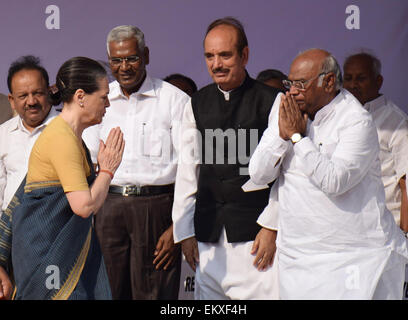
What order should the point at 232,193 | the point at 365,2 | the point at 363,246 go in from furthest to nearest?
the point at 365,2 < the point at 232,193 < the point at 363,246

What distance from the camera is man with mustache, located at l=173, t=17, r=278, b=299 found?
4078 mm

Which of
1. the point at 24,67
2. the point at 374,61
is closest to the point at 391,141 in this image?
the point at 374,61

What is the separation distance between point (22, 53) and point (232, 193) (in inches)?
84.5

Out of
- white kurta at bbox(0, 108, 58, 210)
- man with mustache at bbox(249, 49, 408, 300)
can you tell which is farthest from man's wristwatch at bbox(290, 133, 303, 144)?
white kurta at bbox(0, 108, 58, 210)

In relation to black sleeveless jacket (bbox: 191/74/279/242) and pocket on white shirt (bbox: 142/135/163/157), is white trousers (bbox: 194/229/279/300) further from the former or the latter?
pocket on white shirt (bbox: 142/135/163/157)

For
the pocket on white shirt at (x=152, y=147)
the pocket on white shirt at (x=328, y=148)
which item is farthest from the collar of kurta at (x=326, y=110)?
the pocket on white shirt at (x=152, y=147)

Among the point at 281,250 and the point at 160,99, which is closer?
the point at 281,250

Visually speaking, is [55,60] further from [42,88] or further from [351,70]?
[351,70]

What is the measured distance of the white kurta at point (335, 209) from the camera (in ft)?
11.6

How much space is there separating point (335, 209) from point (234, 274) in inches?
34.0

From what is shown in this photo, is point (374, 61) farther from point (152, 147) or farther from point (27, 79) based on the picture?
point (27, 79)

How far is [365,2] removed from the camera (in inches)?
197

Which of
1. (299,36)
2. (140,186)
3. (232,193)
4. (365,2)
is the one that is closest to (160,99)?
(140,186)

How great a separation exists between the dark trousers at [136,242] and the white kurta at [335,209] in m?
0.97
